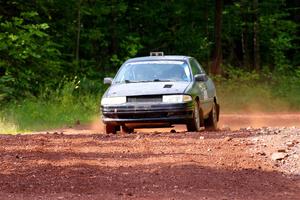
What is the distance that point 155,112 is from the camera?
15094mm

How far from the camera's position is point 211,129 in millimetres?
17203

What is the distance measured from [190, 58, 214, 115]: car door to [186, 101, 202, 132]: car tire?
37 cm

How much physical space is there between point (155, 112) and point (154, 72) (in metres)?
1.55

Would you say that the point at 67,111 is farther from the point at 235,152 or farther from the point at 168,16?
the point at 168,16

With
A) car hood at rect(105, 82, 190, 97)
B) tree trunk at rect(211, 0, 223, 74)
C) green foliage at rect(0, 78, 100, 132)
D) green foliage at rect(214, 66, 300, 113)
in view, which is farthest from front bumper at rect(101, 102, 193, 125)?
tree trunk at rect(211, 0, 223, 74)

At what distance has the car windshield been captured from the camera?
1628 centimetres

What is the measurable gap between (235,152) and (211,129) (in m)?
5.70

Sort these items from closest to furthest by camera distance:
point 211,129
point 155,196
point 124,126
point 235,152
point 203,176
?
point 155,196, point 203,176, point 235,152, point 124,126, point 211,129

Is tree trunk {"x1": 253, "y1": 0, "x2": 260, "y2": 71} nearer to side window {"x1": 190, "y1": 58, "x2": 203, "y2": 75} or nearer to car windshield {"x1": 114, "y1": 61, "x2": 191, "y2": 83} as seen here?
side window {"x1": 190, "y1": 58, "x2": 203, "y2": 75}

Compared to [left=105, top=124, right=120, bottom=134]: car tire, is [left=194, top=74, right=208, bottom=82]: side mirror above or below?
above

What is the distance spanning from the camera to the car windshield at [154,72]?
16.3 metres

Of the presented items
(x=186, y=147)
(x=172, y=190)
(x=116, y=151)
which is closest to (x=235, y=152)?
→ (x=186, y=147)

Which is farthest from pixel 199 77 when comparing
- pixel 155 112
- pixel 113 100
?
pixel 113 100

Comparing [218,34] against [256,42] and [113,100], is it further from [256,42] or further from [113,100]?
[113,100]
